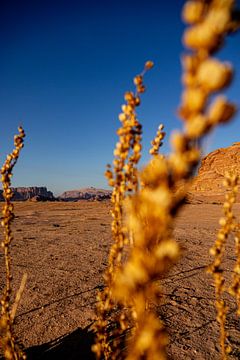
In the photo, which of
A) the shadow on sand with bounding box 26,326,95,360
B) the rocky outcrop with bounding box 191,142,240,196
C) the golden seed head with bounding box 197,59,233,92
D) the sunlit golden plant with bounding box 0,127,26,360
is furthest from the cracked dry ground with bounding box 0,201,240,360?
the rocky outcrop with bounding box 191,142,240,196

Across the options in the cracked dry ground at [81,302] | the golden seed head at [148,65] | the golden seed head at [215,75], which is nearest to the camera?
the golden seed head at [215,75]

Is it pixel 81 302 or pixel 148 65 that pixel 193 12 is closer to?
pixel 148 65

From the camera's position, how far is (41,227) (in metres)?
14.8

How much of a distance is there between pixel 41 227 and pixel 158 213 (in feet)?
49.2

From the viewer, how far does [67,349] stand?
4.24 meters

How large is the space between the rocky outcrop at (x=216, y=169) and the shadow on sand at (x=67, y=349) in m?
40.8

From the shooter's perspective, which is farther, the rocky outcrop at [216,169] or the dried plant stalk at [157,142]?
the rocky outcrop at [216,169]

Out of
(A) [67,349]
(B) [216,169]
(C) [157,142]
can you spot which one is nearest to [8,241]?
(C) [157,142]

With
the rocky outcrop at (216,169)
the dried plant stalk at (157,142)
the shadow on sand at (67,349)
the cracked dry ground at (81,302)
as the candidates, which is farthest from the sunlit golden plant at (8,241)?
the rocky outcrop at (216,169)

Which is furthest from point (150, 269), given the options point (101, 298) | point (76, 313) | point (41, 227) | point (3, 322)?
point (41, 227)

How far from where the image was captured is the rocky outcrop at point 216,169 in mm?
46188

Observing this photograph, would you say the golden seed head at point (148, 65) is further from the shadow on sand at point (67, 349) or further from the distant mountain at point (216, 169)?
the distant mountain at point (216, 169)

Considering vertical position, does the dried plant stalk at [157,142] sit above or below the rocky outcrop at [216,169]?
below

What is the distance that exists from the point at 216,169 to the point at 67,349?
177 ft
